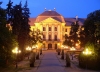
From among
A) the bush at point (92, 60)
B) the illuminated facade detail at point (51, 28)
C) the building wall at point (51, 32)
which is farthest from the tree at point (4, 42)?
the illuminated facade detail at point (51, 28)

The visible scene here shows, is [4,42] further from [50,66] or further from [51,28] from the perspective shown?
[51,28]

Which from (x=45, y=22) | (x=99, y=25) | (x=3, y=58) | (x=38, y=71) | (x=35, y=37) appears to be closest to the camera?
(x=38, y=71)

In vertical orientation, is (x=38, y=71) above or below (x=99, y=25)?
below

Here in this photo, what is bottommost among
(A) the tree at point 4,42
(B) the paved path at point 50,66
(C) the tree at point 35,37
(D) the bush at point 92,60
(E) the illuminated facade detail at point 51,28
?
(B) the paved path at point 50,66

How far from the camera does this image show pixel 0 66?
31.6 m

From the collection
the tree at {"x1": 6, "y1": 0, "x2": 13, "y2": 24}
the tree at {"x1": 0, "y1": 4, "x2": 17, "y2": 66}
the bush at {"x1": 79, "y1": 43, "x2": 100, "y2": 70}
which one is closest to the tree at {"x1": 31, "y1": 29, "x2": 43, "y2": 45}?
the tree at {"x1": 6, "y1": 0, "x2": 13, "y2": 24}

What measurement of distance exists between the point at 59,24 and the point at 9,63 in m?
85.2

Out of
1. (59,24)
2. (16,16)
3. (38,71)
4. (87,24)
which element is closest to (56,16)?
(59,24)

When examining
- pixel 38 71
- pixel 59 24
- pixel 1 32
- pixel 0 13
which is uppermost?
pixel 59 24

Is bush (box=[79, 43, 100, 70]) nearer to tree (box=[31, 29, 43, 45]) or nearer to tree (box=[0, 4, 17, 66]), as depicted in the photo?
tree (box=[0, 4, 17, 66])

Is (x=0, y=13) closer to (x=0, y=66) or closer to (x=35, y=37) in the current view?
(x=0, y=66)

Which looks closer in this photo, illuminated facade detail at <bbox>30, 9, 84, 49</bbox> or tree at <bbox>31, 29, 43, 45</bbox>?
tree at <bbox>31, 29, 43, 45</bbox>

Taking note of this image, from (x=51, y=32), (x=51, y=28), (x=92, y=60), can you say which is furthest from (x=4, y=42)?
(x=51, y=32)

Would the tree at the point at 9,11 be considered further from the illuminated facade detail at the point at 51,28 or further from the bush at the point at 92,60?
the illuminated facade detail at the point at 51,28
